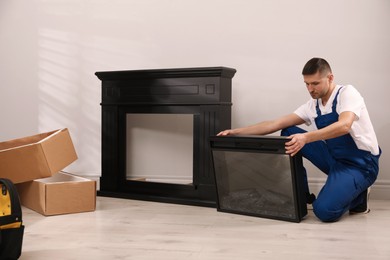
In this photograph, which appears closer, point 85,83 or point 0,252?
point 0,252

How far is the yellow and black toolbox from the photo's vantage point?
6.32 feet

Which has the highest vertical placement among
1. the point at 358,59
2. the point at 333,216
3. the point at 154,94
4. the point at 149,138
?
the point at 358,59

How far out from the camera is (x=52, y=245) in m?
2.25

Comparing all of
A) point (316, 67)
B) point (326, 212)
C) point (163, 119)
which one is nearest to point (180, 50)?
point (163, 119)

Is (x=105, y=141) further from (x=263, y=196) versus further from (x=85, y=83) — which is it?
(x=263, y=196)

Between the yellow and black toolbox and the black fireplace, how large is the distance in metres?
1.45

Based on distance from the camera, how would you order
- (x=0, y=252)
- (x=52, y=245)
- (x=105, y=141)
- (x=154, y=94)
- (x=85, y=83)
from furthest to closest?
(x=85, y=83) < (x=105, y=141) < (x=154, y=94) < (x=52, y=245) < (x=0, y=252)

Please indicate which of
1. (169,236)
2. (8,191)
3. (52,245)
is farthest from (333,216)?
(8,191)

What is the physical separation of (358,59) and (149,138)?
1.58 m

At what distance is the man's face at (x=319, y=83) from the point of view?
2801mm

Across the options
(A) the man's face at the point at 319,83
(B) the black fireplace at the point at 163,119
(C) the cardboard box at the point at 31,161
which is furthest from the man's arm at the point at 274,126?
(C) the cardboard box at the point at 31,161

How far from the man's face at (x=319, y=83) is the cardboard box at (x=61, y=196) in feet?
4.42

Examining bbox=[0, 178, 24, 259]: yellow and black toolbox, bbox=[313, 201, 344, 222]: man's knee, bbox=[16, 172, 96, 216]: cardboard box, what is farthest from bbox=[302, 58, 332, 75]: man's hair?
bbox=[0, 178, 24, 259]: yellow and black toolbox

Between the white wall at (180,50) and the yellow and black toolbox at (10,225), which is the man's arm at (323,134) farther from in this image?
the yellow and black toolbox at (10,225)
